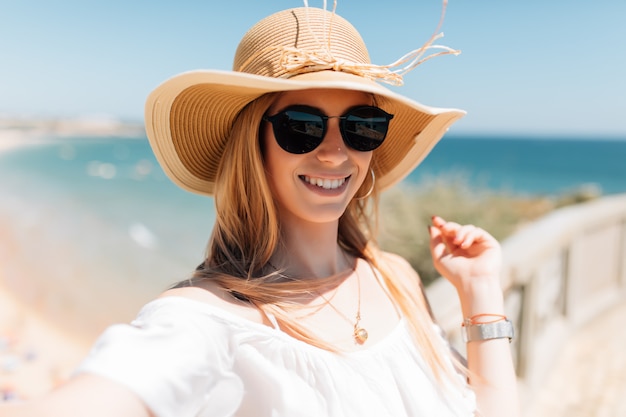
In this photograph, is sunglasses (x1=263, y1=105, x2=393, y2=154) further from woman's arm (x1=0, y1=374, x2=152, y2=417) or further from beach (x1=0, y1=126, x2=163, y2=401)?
beach (x1=0, y1=126, x2=163, y2=401)

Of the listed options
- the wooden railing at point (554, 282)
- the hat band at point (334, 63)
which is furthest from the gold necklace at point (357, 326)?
the wooden railing at point (554, 282)

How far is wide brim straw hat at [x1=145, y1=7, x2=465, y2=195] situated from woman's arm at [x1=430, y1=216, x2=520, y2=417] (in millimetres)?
495

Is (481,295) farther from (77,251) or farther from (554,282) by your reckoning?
(77,251)

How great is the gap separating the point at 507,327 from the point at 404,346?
0.41m

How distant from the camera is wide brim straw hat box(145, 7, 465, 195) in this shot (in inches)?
52.1

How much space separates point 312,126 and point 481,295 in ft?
2.90

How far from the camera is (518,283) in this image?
3750 mm

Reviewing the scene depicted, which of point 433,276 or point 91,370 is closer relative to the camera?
point 91,370

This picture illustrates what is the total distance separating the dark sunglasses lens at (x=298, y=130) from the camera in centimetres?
140

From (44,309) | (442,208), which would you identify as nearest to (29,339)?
(44,309)

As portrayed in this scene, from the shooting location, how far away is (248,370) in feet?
3.87

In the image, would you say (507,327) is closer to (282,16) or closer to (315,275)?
(315,275)

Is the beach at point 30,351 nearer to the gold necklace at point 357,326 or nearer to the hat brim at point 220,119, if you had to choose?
the hat brim at point 220,119

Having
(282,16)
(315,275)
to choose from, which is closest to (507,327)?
(315,275)
